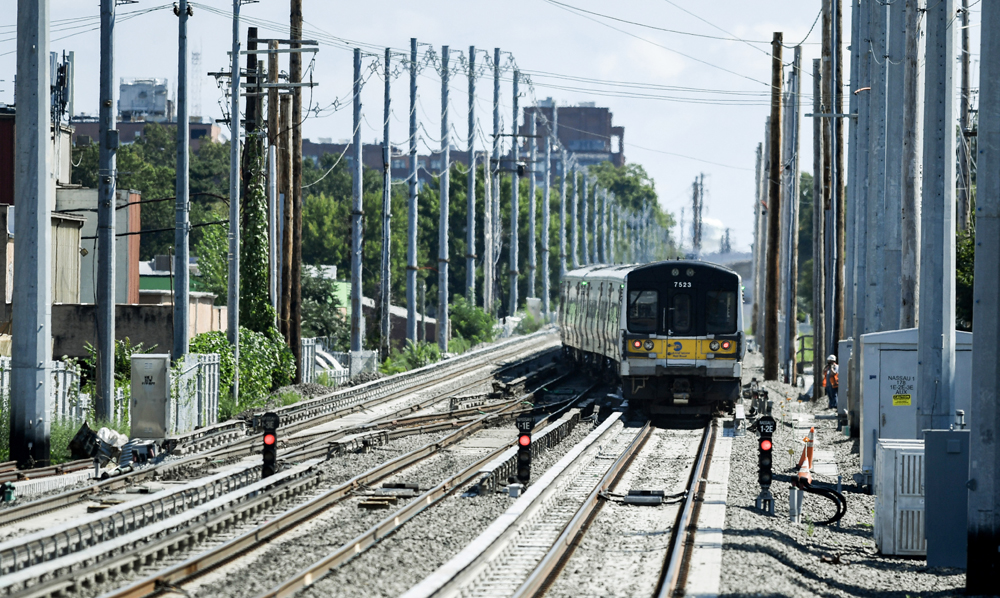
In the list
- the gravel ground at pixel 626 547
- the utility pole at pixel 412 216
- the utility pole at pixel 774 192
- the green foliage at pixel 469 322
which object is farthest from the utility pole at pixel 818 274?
the green foliage at pixel 469 322

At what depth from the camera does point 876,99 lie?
2484cm

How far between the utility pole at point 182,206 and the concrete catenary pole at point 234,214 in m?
2.96

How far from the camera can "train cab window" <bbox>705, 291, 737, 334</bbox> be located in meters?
26.2

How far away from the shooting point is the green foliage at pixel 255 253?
3366 cm

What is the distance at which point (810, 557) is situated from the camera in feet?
44.5

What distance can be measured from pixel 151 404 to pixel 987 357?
1293 centimetres

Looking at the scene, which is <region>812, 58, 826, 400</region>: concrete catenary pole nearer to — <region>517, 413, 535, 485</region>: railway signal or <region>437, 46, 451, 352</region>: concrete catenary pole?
<region>437, 46, 451, 352</region>: concrete catenary pole

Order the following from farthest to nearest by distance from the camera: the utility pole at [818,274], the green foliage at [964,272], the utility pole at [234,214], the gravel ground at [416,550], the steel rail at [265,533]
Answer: the green foliage at [964,272]
the utility pole at [818,274]
the utility pole at [234,214]
the gravel ground at [416,550]
the steel rail at [265,533]

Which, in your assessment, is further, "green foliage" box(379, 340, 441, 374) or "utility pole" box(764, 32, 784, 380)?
"green foliage" box(379, 340, 441, 374)

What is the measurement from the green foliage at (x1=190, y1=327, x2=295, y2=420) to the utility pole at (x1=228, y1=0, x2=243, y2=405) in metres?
0.24

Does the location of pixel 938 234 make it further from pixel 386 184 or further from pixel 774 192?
pixel 386 184

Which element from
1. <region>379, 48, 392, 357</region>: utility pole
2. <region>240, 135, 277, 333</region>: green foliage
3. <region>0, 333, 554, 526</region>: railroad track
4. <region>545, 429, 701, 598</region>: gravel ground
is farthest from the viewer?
<region>379, 48, 392, 357</region>: utility pole

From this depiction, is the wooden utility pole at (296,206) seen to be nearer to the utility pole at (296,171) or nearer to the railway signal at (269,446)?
the utility pole at (296,171)

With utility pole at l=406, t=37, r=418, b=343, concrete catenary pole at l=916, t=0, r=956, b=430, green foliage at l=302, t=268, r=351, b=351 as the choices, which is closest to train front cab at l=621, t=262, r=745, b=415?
concrete catenary pole at l=916, t=0, r=956, b=430
